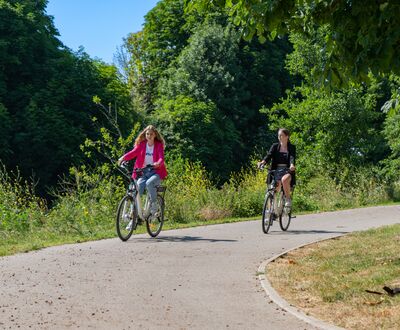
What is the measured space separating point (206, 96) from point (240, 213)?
95.7 ft

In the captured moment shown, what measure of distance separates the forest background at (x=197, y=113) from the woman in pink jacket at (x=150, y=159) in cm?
152

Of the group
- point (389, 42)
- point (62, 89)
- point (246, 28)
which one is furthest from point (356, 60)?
point (62, 89)

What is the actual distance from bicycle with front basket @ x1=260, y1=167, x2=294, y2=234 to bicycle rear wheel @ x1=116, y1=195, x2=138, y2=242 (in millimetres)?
2593

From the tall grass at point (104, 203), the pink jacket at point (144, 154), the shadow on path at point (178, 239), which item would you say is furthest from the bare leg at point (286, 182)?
the tall grass at point (104, 203)

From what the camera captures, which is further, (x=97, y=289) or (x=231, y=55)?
(x=231, y=55)

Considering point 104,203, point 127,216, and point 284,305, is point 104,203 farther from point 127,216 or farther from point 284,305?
point 284,305

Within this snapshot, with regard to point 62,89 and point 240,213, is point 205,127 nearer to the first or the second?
point 62,89

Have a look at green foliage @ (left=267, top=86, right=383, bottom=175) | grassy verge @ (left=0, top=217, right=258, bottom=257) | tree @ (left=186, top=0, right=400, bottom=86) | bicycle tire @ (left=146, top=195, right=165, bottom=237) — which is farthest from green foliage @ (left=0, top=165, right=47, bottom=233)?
green foliage @ (left=267, top=86, right=383, bottom=175)

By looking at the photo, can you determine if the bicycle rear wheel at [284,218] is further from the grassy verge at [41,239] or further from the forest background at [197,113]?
the forest background at [197,113]

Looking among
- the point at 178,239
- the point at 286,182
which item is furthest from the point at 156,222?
the point at 286,182

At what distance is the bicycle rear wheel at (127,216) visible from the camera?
470 inches

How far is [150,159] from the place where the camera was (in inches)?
497

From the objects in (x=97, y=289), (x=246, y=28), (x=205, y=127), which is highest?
(x=205, y=127)

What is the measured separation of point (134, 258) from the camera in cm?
980
